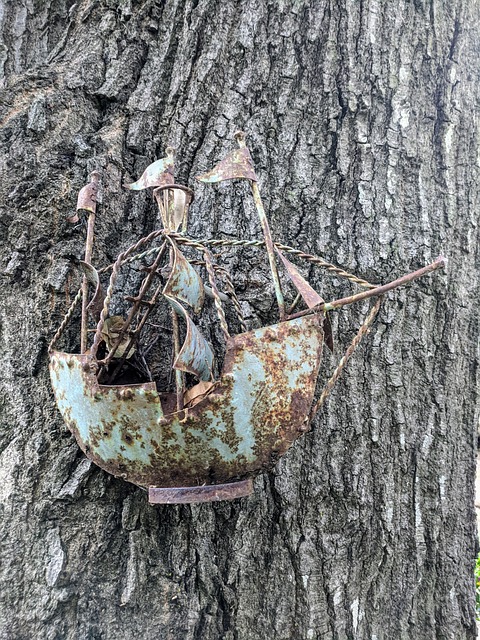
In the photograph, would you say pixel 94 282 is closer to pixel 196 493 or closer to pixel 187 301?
pixel 187 301

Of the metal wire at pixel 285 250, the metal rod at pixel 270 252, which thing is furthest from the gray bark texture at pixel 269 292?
the metal rod at pixel 270 252

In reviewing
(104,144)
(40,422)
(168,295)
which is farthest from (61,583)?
(104,144)

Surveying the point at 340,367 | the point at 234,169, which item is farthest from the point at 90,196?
the point at 340,367

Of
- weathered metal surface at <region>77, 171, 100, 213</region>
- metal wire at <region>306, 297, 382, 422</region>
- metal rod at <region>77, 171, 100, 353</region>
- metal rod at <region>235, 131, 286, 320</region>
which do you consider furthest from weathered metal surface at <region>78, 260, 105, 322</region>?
metal wire at <region>306, 297, 382, 422</region>

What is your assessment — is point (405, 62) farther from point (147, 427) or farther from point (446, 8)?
point (147, 427)

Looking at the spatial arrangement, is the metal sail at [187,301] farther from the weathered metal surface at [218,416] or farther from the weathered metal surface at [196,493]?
the weathered metal surface at [196,493]

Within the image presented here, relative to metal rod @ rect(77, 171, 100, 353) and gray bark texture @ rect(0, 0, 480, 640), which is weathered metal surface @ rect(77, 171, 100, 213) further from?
gray bark texture @ rect(0, 0, 480, 640)
